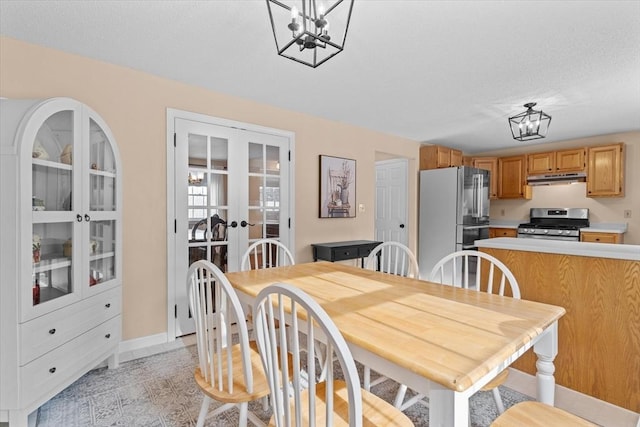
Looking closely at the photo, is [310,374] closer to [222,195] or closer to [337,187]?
[222,195]

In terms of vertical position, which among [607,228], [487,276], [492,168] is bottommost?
[487,276]

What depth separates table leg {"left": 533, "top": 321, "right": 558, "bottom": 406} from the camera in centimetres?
124

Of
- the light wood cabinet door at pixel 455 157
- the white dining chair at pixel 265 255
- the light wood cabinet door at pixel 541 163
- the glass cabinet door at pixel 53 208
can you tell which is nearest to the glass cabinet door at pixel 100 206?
the glass cabinet door at pixel 53 208

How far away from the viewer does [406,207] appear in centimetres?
520

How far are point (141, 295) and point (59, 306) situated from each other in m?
0.84

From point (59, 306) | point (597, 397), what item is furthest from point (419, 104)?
point (59, 306)

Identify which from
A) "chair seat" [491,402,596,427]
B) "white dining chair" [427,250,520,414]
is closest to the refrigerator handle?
"white dining chair" [427,250,520,414]

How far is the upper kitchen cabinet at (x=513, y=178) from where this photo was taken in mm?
5488

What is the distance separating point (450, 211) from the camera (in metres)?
4.75

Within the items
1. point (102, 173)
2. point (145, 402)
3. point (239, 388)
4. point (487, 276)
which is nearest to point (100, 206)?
point (102, 173)

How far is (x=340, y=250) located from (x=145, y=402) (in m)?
2.30

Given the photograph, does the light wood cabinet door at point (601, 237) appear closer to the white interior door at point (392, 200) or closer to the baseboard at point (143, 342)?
the white interior door at point (392, 200)

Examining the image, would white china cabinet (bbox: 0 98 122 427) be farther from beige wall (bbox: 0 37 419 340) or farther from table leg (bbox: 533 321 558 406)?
table leg (bbox: 533 321 558 406)

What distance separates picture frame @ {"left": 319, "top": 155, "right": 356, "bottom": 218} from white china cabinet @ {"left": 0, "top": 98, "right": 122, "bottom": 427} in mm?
2195
